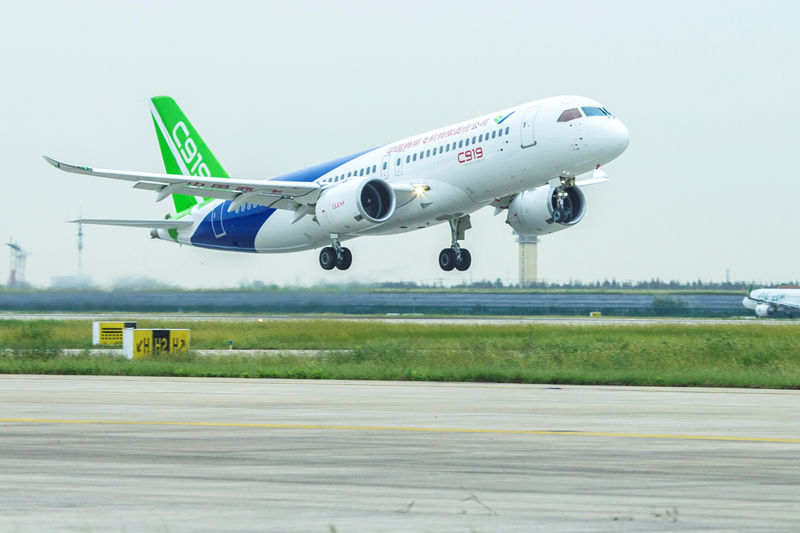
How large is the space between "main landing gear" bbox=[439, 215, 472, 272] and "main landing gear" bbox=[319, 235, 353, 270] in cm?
408

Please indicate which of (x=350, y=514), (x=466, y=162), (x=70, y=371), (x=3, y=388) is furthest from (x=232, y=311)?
(x=350, y=514)

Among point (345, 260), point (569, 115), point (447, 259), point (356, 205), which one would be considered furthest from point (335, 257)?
point (569, 115)

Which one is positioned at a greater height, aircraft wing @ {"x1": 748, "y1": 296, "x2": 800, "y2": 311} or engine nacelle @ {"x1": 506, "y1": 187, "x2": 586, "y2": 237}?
engine nacelle @ {"x1": 506, "y1": 187, "x2": 586, "y2": 237}

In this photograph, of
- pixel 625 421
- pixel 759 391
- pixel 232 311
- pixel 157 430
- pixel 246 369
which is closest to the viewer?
pixel 157 430

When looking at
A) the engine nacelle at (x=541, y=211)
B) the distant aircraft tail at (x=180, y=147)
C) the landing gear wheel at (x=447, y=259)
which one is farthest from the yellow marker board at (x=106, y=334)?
the engine nacelle at (x=541, y=211)

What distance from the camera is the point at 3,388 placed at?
2069cm

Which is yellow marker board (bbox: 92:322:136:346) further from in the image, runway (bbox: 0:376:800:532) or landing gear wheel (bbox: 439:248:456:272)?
runway (bbox: 0:376:800:532)

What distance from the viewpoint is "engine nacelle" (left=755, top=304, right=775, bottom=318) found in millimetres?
77938

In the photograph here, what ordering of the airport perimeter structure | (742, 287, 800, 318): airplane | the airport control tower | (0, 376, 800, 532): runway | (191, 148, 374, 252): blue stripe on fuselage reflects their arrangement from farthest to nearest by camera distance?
1. the airport control tower
2. (742, 287, 800, 318): airplane
3. the airport perimeter structure
4. (191, 148, 374, 252): blue stripe on fuselage
5. (0, 376, 800, 532): runway

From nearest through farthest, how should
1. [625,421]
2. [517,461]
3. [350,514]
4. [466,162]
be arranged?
[350,514] → [517,461] → [625,421] → [466,162]

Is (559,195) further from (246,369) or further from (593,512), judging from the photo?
(593,512)

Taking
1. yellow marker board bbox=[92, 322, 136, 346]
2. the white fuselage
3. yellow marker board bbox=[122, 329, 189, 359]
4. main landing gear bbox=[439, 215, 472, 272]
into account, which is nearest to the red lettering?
the white fuselage

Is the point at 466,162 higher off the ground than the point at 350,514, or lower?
higher

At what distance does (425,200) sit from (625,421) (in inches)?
1027
